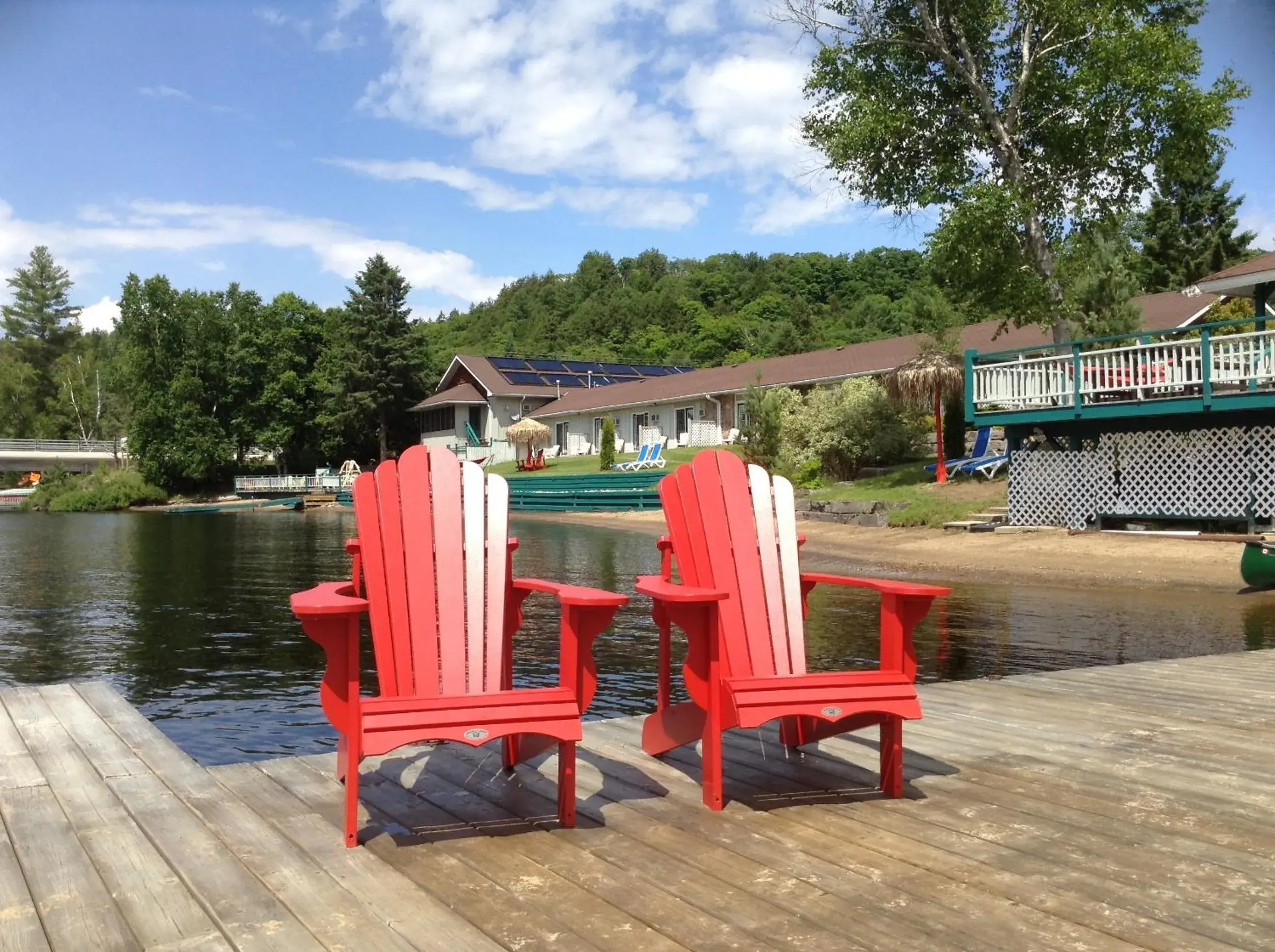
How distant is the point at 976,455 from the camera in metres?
25.0

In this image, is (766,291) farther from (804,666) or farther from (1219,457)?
(804,666)

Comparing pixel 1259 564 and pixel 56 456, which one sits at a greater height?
pixel 56 456

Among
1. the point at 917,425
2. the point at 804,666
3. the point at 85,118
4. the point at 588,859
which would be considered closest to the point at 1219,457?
the point at 917,425

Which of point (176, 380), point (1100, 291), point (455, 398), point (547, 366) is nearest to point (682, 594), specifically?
point (1100, 291)

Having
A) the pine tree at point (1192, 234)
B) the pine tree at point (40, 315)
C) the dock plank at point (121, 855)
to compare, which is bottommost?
the dock plank at point (121, 855)

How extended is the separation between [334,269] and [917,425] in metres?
36.5

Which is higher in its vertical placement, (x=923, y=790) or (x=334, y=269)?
(x=334, y=269)

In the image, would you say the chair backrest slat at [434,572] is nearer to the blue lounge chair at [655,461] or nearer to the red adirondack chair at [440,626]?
the red adirondack chair at [440,626]

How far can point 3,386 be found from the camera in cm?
7731

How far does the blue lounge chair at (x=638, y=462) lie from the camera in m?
37.8

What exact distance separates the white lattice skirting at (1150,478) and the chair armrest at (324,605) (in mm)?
16755

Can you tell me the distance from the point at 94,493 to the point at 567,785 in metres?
54.4

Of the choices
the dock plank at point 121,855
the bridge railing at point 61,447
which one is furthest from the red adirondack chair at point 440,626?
the bridge railing at point 61,447

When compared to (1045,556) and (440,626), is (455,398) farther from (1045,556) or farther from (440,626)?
(440,626)
